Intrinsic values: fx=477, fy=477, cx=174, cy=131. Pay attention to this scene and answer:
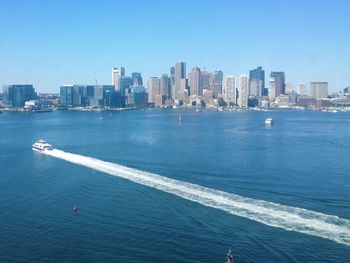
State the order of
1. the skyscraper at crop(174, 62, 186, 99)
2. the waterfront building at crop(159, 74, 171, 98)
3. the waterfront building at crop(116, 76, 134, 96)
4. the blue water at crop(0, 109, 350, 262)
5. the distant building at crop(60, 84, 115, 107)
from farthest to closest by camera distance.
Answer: the waterfront building at crop(116, 76, 134, 96) < the waterfront building at crop(159, 74, 171, 98) < the skyscraper at crop(174, 62, 186, 99) < the distant building at crop(60, 84, 115, 107) < the blue water at crop(0, 109, 350, 262)

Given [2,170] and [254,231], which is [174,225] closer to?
[254,231]

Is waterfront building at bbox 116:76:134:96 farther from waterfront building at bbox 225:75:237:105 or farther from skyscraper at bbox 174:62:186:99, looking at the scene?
waterfront building at bbox 225:75:237:105

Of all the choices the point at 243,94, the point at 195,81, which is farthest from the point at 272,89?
the point at 243,94

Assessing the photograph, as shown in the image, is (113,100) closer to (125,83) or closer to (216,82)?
(125,83)

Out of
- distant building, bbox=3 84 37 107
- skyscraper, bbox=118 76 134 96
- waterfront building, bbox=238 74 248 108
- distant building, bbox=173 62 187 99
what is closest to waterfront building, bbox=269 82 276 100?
waterfront building, bbox=238 74 248 108

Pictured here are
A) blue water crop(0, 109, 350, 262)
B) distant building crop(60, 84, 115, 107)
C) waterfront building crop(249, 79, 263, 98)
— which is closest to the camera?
blue water crop(0, 109, 350, 262)

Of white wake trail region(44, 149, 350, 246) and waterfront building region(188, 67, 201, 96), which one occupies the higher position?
waterfront building region(188, 67, 201, 96)

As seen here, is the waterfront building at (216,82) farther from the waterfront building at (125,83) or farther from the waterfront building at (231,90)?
the waterfront building at (125,83)
